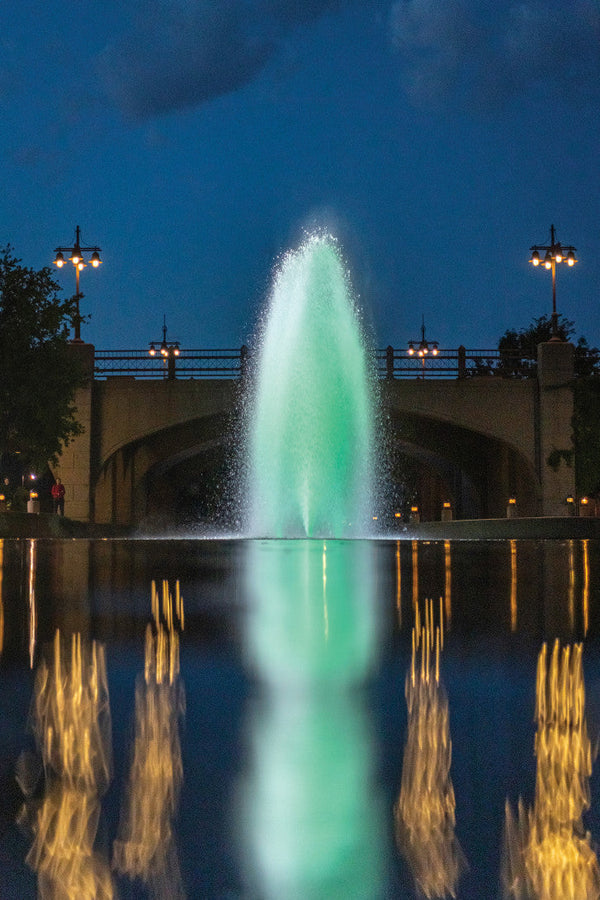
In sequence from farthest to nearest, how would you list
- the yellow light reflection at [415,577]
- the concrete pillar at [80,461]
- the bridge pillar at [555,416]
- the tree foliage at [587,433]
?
the concrete pillar at [80,461]
the bridge pillar at [555,416]
the tree foliage at [587,433]
the yellow light reflection at [415,577]

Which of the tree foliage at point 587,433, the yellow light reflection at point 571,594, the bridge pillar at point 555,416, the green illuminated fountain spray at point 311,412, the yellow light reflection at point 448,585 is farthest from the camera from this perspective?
the bridge pillar at point 555,416

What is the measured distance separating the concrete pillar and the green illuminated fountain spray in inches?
508

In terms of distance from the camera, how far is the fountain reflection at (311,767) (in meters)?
1.78

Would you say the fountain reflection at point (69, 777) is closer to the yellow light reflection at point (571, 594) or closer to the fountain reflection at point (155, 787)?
the fountain reflection at point (155, 787)

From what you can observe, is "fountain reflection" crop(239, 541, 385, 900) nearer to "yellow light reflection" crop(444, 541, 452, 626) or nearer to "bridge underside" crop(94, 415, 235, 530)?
"yellow light reflection" crop(444, 541, 452, 626)

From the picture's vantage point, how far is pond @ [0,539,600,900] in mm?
1796

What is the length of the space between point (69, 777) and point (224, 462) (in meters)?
59.7

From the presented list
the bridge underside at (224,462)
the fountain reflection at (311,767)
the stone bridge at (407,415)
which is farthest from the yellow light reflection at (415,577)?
the stone bridge at (407,415)

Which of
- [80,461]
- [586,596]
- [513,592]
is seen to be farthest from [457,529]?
[80,461]

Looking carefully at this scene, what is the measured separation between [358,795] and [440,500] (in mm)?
63345

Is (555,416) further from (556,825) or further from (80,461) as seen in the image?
(556,825)

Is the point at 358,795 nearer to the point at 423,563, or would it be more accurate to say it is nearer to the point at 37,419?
the point at 423,563

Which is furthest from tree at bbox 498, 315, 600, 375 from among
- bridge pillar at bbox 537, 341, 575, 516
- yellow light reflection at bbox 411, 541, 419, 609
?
yellow light reflection at bbox 411, 541, 419, 609

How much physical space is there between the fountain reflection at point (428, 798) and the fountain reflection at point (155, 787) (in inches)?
15.2
